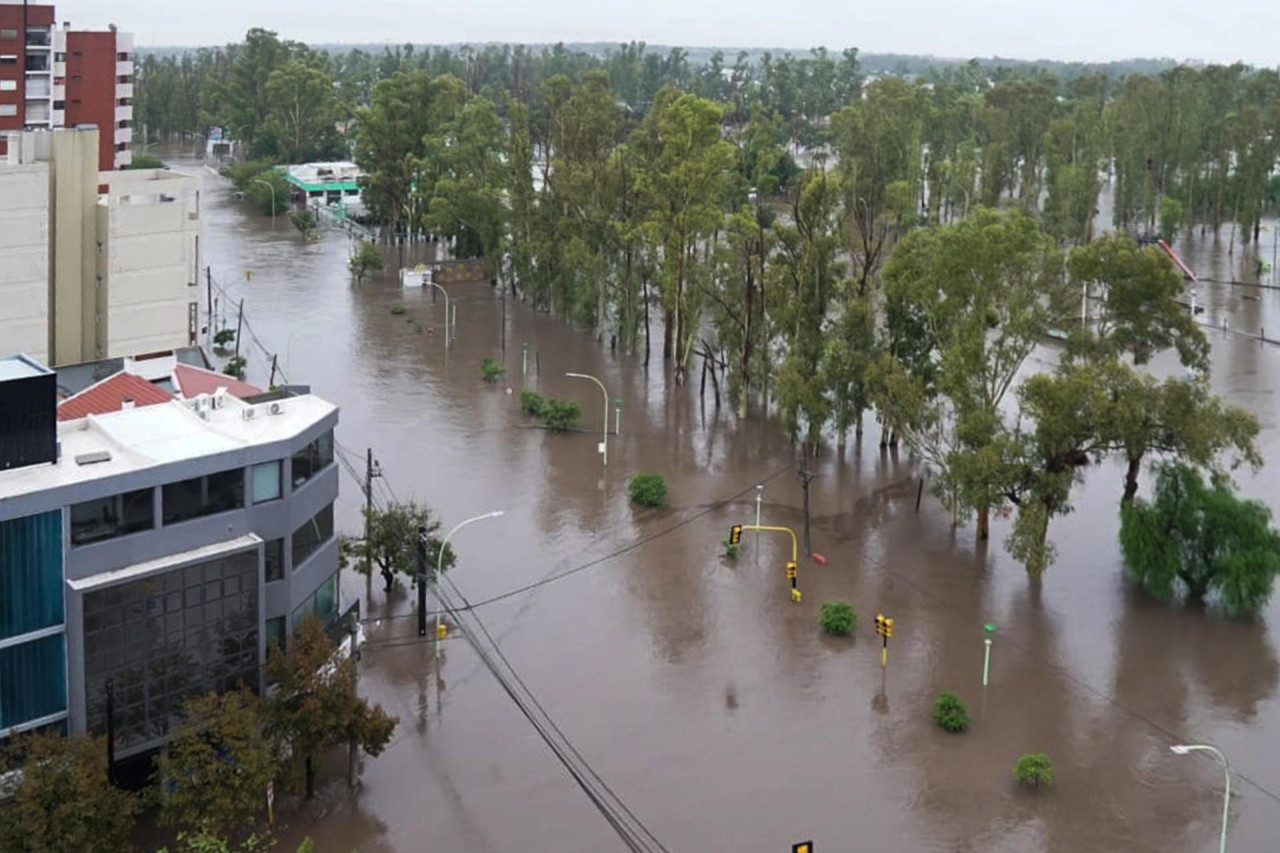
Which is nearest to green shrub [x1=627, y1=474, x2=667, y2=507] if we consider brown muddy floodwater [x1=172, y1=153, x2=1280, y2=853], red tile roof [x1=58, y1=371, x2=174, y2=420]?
brown muddy floodwater [x1=172, y1=153, x2=1280, y2=853]

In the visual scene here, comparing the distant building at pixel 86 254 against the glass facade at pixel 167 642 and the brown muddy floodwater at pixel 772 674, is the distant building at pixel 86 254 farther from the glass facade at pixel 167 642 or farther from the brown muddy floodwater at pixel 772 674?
the glass facade at pixel 167 642

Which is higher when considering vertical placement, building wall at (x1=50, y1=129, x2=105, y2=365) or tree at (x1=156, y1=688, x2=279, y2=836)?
building wall at (x1=50, y1=129, x2=105, y2=365)

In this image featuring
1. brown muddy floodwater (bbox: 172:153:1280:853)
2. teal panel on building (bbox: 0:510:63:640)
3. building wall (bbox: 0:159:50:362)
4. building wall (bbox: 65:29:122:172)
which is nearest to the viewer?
teal panel on building (bbox: 0:510:63:640)

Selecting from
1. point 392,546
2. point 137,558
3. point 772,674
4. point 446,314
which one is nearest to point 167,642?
point 137,558

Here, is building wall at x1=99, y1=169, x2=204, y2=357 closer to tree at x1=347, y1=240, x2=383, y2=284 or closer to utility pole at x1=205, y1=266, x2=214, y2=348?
utility pole at x1=205, y1=266, x2=214, y2=348

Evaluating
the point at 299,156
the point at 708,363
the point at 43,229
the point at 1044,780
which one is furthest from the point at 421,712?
the point at 299,156

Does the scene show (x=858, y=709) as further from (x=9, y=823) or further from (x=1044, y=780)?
(x=9, y=823)
